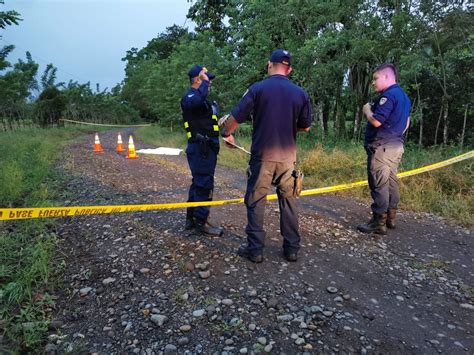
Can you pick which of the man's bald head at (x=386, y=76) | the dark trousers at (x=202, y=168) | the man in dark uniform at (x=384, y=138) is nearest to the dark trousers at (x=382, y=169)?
the man in dark uniform at (x=384, y=138)

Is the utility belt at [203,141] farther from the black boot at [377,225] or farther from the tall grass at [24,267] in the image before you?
the black boot at [377,225]

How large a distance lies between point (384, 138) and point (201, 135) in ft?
7.78

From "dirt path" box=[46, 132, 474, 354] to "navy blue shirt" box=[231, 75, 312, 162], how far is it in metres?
1.24

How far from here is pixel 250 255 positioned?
3.58 m

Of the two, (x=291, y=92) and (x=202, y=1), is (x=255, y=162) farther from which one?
(x=202, y=1)

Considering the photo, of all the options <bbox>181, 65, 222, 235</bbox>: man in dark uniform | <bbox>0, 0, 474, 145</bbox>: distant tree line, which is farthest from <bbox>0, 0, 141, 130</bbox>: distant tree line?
<bbox>181, 65, 222, 235</bbox>: man in dark uniform

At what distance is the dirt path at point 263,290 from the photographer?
2492mm

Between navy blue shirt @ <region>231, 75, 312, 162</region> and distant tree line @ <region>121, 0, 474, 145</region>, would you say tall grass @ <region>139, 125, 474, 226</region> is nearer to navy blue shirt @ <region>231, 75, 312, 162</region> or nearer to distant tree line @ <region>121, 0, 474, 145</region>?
distant tree line @ <region>121, 0, 474, 145</region>

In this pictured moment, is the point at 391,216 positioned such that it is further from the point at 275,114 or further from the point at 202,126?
the point at 202,126

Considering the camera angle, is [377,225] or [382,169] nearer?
[382,169]

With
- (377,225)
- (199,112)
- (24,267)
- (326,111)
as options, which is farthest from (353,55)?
(24,267)

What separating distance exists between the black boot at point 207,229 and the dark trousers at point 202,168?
8 centimetres

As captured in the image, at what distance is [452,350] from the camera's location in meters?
2.40

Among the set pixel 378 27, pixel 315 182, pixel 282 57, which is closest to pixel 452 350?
pixel 282 57
